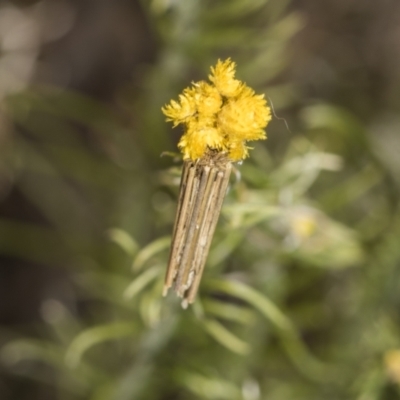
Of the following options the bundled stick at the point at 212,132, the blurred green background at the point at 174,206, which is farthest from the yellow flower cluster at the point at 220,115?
the blurred green background at the point at 174,206

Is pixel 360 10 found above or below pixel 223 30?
above

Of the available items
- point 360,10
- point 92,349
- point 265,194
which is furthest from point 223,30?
point 360,10

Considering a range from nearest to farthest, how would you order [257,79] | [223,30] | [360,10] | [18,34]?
[223,30], [257,79], [18,34], [360,10]

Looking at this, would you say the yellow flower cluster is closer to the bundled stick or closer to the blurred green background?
the bundled stick

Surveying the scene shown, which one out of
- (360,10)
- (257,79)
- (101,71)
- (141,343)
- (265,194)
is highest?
(360,10)

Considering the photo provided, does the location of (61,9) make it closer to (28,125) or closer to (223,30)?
(28,125)

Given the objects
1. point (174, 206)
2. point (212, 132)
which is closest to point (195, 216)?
point (212, 132)

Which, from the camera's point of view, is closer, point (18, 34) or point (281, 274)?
point (281, 274)

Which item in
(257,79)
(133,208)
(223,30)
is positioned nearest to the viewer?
(223,30)
